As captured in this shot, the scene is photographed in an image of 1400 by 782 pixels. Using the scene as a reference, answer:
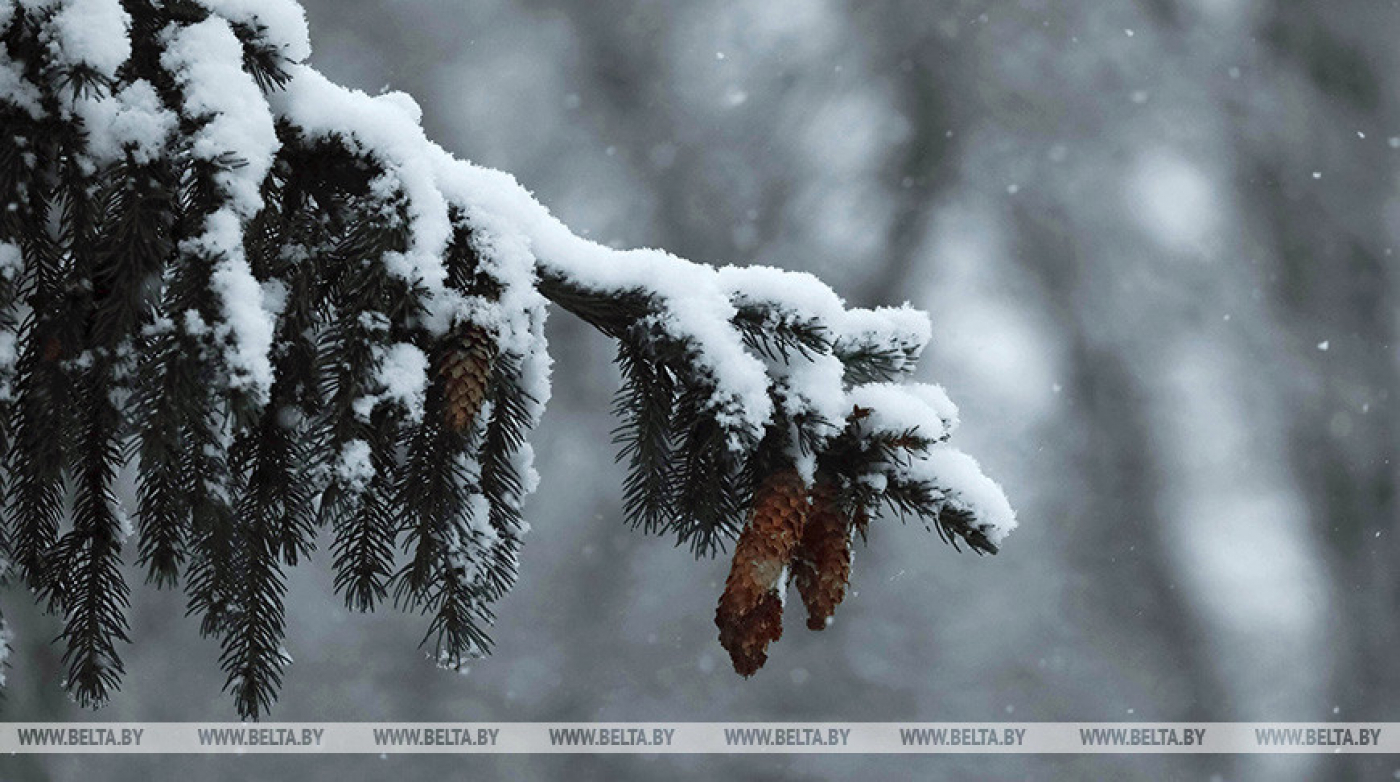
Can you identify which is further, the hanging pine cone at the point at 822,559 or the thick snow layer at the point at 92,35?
the hanging pine cone at the point at 822,559

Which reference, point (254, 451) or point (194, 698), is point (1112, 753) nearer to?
point (194, 698)

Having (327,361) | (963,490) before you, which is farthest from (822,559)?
(327,361)

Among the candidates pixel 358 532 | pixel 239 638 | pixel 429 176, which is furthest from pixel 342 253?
pixel 239 638

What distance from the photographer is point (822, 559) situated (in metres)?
1.09

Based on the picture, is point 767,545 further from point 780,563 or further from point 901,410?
point 901,410

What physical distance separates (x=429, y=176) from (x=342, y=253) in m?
0.10

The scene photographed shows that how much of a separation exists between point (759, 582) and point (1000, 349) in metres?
7.89

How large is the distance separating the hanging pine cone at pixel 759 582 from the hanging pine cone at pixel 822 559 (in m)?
0.03

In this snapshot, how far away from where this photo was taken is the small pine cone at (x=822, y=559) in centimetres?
109

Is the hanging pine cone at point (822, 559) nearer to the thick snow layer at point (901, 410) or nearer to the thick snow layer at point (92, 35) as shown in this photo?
the thick snow layer at point (901, 410)

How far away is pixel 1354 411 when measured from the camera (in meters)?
8.05

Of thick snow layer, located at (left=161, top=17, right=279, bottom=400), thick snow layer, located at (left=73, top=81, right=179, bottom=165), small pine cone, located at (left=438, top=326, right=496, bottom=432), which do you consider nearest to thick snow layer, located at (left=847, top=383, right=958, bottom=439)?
small pine cone, located at (left=438, top=326, right=496, bottom=432)

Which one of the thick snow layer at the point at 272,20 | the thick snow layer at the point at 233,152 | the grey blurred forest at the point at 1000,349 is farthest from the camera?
the grey blurred forest at the point at 1000,349

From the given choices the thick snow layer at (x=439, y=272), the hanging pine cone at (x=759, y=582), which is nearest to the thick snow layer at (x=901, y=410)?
the thick snow layer at (x=439, y=272)
